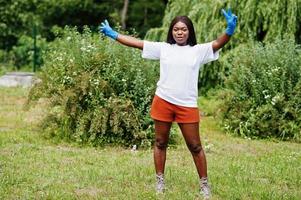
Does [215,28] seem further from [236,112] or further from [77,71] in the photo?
[77,71]

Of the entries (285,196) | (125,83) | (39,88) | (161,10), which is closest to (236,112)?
(125,83)

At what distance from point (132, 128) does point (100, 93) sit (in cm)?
61

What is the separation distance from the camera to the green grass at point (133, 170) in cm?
548

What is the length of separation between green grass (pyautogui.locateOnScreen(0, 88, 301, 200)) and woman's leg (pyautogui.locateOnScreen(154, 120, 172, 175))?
0.27 m

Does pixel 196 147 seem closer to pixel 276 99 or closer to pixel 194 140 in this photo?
pixel 194 140

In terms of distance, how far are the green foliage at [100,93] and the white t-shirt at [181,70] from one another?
2.46m

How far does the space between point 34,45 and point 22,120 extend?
30.7 ft

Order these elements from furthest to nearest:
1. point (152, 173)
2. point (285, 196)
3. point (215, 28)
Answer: point (215, 28), point (152, 173), point (285, 196)

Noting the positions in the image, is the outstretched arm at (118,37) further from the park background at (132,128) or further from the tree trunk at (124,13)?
the tree trunk at (124,13)

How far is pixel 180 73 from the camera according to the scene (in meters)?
5.12

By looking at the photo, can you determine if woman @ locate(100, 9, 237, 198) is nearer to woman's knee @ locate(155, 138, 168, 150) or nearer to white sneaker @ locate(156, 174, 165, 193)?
woman's knee @ locate(155, 138, 168, 150)

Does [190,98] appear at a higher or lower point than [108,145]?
higher

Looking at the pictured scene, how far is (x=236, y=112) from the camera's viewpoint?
29.8ft

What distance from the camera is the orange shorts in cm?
519
